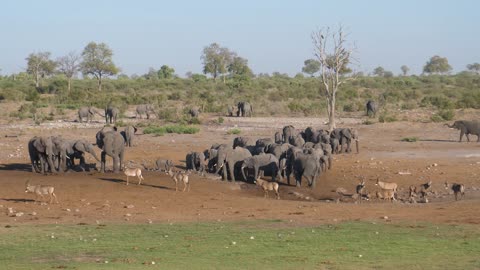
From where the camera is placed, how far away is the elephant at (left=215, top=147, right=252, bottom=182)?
25.3 metres

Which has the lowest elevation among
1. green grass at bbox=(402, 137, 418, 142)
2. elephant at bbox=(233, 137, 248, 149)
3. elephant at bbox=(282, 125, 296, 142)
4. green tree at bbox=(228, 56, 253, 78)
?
green grass at bbox=(402, 137, 418, 142)

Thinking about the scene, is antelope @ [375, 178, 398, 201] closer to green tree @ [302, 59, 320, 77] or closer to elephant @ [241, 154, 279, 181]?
elephant @ [241, 154, 279, 181]

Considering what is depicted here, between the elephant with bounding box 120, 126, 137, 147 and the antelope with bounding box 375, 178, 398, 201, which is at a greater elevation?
the elephant with bounding box 120, 126, 137, 147

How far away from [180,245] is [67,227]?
126 inches

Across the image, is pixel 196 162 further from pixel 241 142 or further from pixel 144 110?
pixel 144 110

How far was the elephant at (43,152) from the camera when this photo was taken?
24766 mm

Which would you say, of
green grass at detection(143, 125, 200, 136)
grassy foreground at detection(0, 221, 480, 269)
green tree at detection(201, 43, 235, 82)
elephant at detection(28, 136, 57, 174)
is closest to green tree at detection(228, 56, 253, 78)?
green tree at detection(201, 43, 235, 82)

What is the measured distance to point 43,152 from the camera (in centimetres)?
2502

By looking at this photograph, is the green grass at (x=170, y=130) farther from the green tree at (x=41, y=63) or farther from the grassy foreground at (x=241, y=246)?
the green tree at (x=41, y=63)

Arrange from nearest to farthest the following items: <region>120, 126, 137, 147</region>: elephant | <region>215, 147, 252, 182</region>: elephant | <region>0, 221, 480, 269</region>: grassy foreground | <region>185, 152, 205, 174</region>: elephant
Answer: <region>0, 221, 480, 269</region>: grassy foreground → <region>215, 147, 252, 182</region>: elephant → <region>185, 152, 205, 174</region>: elephant → <region>120, 126, 137, 147</region>: elephant

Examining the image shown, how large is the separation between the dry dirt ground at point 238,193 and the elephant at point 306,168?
1.05 feet

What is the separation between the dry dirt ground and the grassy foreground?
132cm

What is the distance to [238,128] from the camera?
141 feet

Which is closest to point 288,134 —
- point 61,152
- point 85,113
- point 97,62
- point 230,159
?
point 230,159
